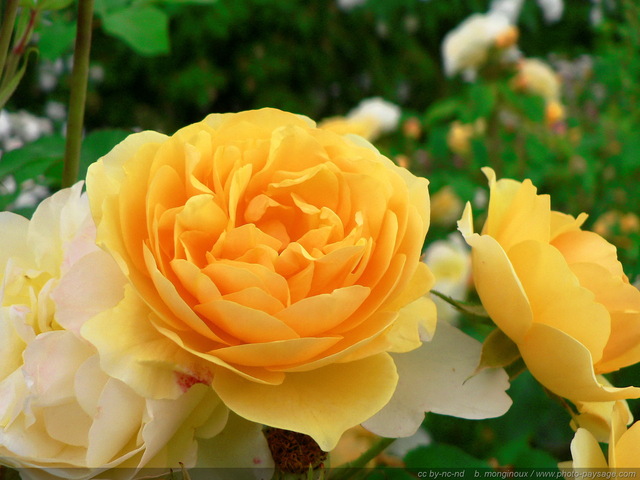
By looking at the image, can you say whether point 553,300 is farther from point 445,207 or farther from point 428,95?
point 428,95

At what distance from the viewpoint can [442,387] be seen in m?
0.40

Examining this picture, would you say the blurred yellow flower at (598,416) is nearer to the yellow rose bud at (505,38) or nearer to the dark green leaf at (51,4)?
the dark green leaf at (51,4)

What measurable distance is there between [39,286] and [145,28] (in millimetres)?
393

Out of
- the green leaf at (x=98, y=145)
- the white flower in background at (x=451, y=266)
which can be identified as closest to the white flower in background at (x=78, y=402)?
the green leaf at (x=98, y=145)

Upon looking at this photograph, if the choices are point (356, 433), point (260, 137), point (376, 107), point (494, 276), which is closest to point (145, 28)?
point (260, 137)

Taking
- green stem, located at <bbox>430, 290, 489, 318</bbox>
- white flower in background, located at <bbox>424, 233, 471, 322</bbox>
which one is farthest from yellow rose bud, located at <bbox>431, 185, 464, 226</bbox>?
green stem, located at <bbox>430, 290, 489, 318</bbox>

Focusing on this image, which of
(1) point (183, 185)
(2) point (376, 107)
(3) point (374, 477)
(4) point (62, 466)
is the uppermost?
(1) point (183, 185)

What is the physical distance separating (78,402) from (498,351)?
0.78 ft

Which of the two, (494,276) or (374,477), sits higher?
(494,276)

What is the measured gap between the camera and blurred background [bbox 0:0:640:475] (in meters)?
0.75

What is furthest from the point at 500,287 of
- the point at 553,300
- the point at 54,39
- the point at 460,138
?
the point at 460,138

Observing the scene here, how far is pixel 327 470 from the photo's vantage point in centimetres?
43

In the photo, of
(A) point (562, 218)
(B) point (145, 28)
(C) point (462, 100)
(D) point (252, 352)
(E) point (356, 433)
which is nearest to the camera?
(D) point (252, 352)

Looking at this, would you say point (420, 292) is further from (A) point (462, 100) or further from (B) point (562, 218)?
(A) point (462, 100)
